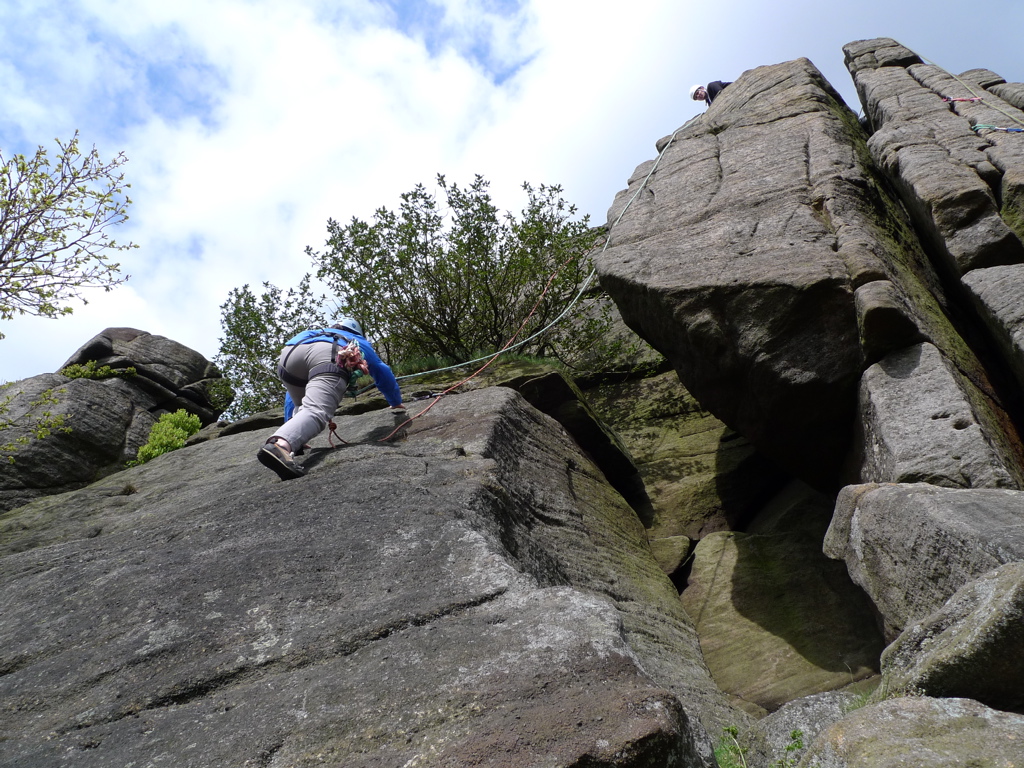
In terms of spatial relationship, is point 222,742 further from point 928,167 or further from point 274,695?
point 928,167

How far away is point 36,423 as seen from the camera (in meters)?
10.9

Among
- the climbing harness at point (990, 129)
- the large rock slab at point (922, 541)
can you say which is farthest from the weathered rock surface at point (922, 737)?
the climbing harness at point (990, 129)

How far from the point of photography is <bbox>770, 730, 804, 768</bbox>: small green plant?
4.01 m

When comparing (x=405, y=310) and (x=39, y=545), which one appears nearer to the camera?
(x=39, y=545)

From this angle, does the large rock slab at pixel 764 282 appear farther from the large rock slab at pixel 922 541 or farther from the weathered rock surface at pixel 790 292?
the large rock slab at pixel 922 541

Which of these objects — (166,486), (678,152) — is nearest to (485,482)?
(166,486)

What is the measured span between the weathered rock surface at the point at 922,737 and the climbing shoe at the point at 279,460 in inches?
189

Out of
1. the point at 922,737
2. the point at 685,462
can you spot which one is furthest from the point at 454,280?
the point at 922,737

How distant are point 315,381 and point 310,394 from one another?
21 centimetres

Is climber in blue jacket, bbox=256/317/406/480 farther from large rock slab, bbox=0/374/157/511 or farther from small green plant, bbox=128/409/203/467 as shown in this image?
large rock slab, bbox=0/374/157/511

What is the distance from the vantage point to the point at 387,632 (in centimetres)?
410

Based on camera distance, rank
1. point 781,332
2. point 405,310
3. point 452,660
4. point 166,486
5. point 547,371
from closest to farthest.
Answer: point 452,660 < point 781,332 < point 166,486 < point 547,371 < point 405,310

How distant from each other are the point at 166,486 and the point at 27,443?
14.1 feet

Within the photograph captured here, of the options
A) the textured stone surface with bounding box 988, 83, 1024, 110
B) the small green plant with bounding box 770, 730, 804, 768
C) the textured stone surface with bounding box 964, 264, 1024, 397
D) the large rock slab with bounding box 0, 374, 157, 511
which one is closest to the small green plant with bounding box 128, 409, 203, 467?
the large rock slab with bounding box 0, 374, 157, 511
